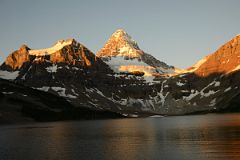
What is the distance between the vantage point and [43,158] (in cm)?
8688

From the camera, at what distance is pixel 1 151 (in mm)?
101750

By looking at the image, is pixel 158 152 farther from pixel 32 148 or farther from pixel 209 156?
pixel 32 148

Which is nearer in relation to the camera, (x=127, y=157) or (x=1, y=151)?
(x=127, y=157)

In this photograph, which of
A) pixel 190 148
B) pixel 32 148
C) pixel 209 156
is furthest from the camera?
pixel 32 148

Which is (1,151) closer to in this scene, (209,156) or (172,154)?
(172,154)

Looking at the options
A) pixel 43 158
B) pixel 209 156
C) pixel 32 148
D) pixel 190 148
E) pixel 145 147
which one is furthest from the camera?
pixel 32 148

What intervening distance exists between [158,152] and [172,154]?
522 cm

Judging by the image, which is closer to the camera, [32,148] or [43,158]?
[43,158]

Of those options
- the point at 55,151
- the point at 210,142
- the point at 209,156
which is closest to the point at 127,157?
the point at 209,156

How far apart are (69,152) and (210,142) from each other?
3648cm

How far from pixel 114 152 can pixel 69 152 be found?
36.7 feet

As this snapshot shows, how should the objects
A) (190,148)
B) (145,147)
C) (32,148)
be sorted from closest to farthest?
1. (190,148)
2. (145,147)
3. (32,148)

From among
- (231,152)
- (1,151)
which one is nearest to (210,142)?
(231,152)

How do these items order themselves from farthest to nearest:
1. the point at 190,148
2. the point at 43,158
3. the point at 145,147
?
the point at 145,147, the point at 190,148, the point at 43,158
